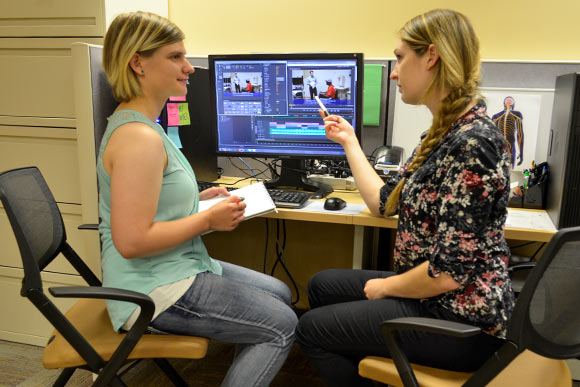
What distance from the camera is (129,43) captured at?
1.19 meters

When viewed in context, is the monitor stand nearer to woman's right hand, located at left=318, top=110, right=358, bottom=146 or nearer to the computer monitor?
the computer monitor

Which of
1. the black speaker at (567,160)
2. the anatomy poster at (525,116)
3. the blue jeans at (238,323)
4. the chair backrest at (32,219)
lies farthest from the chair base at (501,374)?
the anatomy poster at (525,116)

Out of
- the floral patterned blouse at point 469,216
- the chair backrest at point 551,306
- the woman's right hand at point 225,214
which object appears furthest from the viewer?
the woman's right hand at point 225,214

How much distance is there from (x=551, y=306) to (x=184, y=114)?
1.32 meters

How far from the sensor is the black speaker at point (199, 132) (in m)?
1.85

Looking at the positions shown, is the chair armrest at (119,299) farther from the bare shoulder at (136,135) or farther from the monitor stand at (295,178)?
the monitor stand at (295,178)

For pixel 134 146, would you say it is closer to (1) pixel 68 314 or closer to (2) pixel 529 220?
(1) pixel 68 314

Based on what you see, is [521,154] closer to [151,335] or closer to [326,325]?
[326,325]

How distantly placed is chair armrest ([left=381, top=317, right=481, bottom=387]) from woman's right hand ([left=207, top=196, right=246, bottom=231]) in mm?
454

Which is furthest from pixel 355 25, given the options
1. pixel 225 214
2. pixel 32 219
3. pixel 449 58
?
pixel 32 219

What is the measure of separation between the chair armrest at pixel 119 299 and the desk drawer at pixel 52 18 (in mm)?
915

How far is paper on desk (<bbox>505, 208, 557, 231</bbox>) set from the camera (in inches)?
57.2

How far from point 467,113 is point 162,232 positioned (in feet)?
2.34

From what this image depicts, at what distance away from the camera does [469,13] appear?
2.00 metres
